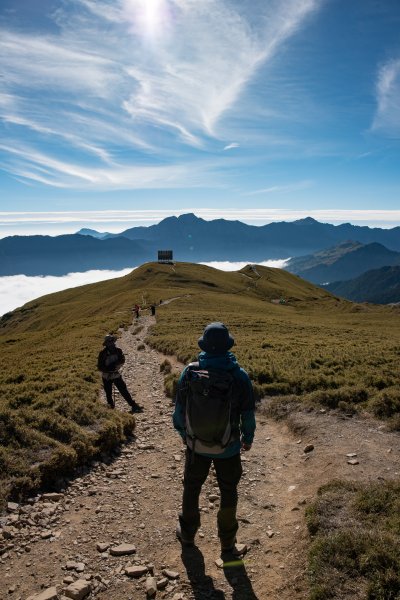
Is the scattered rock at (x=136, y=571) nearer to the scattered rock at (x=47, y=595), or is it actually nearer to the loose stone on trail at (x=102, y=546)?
the loose stone on trail at (x=102, y=546)

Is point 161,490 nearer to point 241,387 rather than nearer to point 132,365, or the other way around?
point 241,387

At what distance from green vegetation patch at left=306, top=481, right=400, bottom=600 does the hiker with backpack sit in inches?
64.3

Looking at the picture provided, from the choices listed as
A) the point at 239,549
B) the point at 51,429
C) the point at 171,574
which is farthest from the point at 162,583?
the point at 51,429

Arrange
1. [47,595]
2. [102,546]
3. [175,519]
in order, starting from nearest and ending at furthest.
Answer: [47,595] → [102,546] → [175,519]

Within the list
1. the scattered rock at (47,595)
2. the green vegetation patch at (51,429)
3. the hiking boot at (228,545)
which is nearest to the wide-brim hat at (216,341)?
the hiking boot at (228,545)

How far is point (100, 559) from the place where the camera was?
23.2 ft

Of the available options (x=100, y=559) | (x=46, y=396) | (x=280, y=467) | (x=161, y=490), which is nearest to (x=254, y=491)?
(x=280, y=467)

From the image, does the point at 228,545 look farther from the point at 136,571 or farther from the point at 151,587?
the point at 136,571

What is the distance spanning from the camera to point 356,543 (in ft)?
20.5

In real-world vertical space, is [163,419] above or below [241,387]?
below

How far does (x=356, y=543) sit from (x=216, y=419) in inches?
115

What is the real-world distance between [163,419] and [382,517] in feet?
29.3

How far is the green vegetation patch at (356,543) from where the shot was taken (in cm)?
559

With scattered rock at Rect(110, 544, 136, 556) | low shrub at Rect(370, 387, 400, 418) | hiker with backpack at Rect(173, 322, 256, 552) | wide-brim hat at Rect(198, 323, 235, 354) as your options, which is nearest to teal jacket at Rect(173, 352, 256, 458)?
hiker with backpack at Rect(173, 322, 256, 552)
